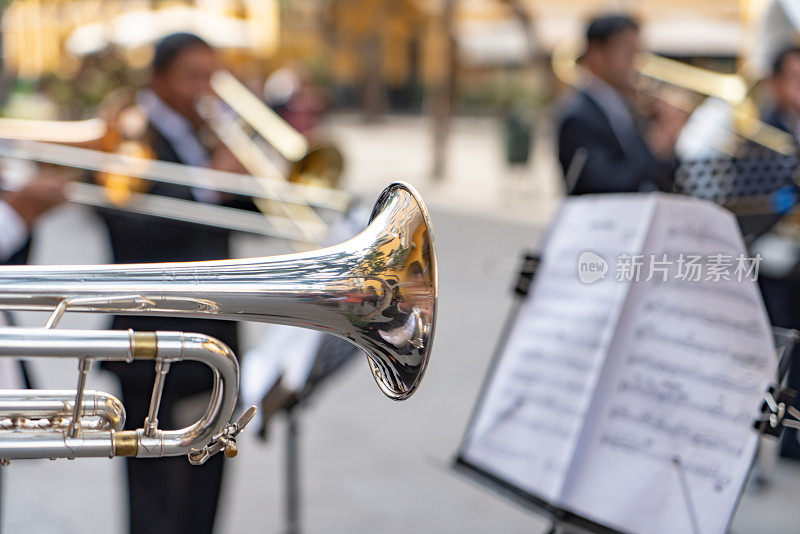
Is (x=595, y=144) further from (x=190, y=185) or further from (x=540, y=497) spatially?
(x=540, y=497)

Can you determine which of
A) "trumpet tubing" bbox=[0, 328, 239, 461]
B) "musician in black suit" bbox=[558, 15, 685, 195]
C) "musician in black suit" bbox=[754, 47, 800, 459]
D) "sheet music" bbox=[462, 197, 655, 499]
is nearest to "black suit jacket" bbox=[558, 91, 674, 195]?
"musician in black suit" bbox=[558, 15, 685, 195]

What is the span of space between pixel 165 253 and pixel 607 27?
167cm

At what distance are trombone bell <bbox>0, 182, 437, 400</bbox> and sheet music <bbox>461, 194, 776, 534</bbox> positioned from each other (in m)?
0.46

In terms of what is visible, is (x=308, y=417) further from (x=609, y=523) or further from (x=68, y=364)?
(x=609, y=523)

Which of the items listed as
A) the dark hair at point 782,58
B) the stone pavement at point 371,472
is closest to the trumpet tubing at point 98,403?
the stone pavement at point 371,472

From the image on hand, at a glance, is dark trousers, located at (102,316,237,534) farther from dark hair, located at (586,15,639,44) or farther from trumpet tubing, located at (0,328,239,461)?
dark hair, located at (586,15,639,44)

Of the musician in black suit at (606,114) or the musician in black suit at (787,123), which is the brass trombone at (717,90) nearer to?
the musician in black suit at (787,123)

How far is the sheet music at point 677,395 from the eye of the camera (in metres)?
1.46

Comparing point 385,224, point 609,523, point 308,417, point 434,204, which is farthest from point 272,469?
point 434,204

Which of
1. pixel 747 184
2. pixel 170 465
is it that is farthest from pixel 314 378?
pixel 747 184

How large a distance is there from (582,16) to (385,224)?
1186 centimetres

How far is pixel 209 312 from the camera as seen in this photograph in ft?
3.96

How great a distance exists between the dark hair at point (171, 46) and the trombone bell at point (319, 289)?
109 centimetres

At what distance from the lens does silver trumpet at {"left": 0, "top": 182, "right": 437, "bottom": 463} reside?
1.16 metres
